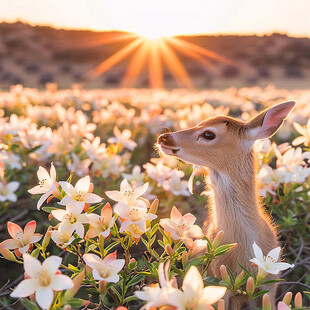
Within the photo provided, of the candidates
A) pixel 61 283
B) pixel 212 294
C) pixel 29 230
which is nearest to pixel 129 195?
pixel 29 230

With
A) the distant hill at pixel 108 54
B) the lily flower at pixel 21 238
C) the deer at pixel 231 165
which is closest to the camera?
the lily flower at pixel 21 238

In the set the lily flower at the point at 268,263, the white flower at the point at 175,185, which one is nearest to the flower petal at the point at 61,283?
the lily flower at the point at 268,263

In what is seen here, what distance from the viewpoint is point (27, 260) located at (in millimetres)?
1516

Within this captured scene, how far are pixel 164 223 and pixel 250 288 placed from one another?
431mm

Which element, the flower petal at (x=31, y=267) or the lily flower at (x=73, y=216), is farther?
the lily flower at (x=73, y=216)

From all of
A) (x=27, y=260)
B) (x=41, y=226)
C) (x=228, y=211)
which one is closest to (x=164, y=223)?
(x=27, y=260)

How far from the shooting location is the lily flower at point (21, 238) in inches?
76.0

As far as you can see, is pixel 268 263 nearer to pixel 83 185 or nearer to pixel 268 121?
pixel 83 185

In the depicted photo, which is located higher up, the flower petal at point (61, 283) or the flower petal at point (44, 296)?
the flower petal at point (61, 283)

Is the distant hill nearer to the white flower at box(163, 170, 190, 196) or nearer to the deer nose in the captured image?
the white flower at box(163, 170, 190, 196)

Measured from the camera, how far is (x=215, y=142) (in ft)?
9.84

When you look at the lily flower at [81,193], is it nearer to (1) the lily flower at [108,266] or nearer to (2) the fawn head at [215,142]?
(1) the lily flower at [108,266]

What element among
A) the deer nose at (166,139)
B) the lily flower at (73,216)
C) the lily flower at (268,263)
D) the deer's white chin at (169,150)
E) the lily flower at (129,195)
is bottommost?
the lily flower at (268,263)

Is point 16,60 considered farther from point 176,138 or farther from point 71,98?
point 176,138
